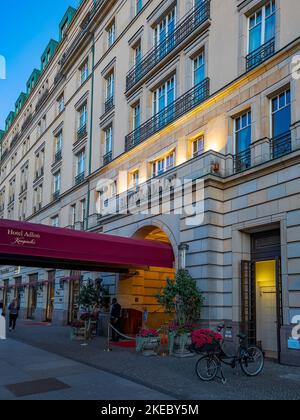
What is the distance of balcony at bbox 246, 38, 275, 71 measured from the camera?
1465cm

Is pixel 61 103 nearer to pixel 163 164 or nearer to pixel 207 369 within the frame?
pixel 163 164

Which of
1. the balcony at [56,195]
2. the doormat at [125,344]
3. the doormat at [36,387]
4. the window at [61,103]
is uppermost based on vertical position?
the window at [61,103]

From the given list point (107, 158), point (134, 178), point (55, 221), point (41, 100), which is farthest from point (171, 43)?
point (41, 100)

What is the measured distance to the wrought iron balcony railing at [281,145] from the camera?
13594mm

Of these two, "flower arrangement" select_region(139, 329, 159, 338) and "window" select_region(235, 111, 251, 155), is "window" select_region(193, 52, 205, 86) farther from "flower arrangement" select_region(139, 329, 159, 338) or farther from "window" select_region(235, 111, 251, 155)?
"flower arrangement" select_region(139, 329, 159, 338)

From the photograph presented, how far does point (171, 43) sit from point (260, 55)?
6108 millimetres

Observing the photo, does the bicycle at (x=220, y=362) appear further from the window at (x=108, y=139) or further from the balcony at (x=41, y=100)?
the balcony at (x=41, y=100)

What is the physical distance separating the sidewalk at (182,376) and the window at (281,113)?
732 centimetres

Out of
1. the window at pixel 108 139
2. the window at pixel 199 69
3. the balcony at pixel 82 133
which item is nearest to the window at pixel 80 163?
the balcony at pixel 82 133

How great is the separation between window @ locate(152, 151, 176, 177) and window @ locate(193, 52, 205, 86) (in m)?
3.26

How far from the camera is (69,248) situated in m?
14.6
